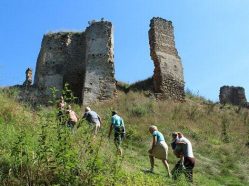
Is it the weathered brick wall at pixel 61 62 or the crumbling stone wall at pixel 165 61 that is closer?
the weathered brick wall at pixel 61 62

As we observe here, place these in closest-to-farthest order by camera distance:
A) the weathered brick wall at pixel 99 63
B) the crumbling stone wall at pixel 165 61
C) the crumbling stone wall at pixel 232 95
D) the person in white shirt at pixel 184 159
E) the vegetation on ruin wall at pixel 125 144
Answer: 1. the vegetation on ruin wall at pixel 125 144
2. the person in white shirt at pixel 184 159
3. the weathered brick wall at pixel 99 63
4. the crumbling stone wall at pixel 165 61
5. the crumbling stone wall at pixel 232 95

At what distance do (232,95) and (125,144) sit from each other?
2231 centimetres

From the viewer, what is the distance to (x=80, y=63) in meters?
28.0

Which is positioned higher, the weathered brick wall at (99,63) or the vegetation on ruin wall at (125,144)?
the weathered brick wall at (99,63)

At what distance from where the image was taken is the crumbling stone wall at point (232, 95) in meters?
34.8

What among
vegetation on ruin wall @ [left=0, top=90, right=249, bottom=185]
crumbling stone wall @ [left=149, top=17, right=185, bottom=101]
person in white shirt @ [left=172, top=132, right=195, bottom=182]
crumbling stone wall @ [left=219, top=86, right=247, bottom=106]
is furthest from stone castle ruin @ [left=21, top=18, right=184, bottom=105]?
person in white shirt @ [left=172, top=132, right=195, bottom=182]

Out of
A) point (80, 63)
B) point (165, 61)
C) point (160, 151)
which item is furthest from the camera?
point (165, 61)

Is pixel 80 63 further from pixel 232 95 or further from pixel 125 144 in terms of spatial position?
pixel 125 144

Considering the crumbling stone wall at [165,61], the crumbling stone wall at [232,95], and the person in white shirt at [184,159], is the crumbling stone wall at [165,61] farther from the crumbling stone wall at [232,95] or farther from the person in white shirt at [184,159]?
the person in white shirt at [184,159]

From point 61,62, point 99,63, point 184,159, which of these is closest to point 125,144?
point 184,159

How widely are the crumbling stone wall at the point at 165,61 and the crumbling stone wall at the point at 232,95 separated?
21.7 ft

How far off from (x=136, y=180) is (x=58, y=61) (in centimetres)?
1957

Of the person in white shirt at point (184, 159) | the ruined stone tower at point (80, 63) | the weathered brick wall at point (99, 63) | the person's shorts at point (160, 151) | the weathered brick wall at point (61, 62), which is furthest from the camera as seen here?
the weathered brick wall at point (61, 62)

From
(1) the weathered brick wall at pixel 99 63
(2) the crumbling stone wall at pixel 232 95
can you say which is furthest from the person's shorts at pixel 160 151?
(2) the crumbling stone wall at pixel 232 95
